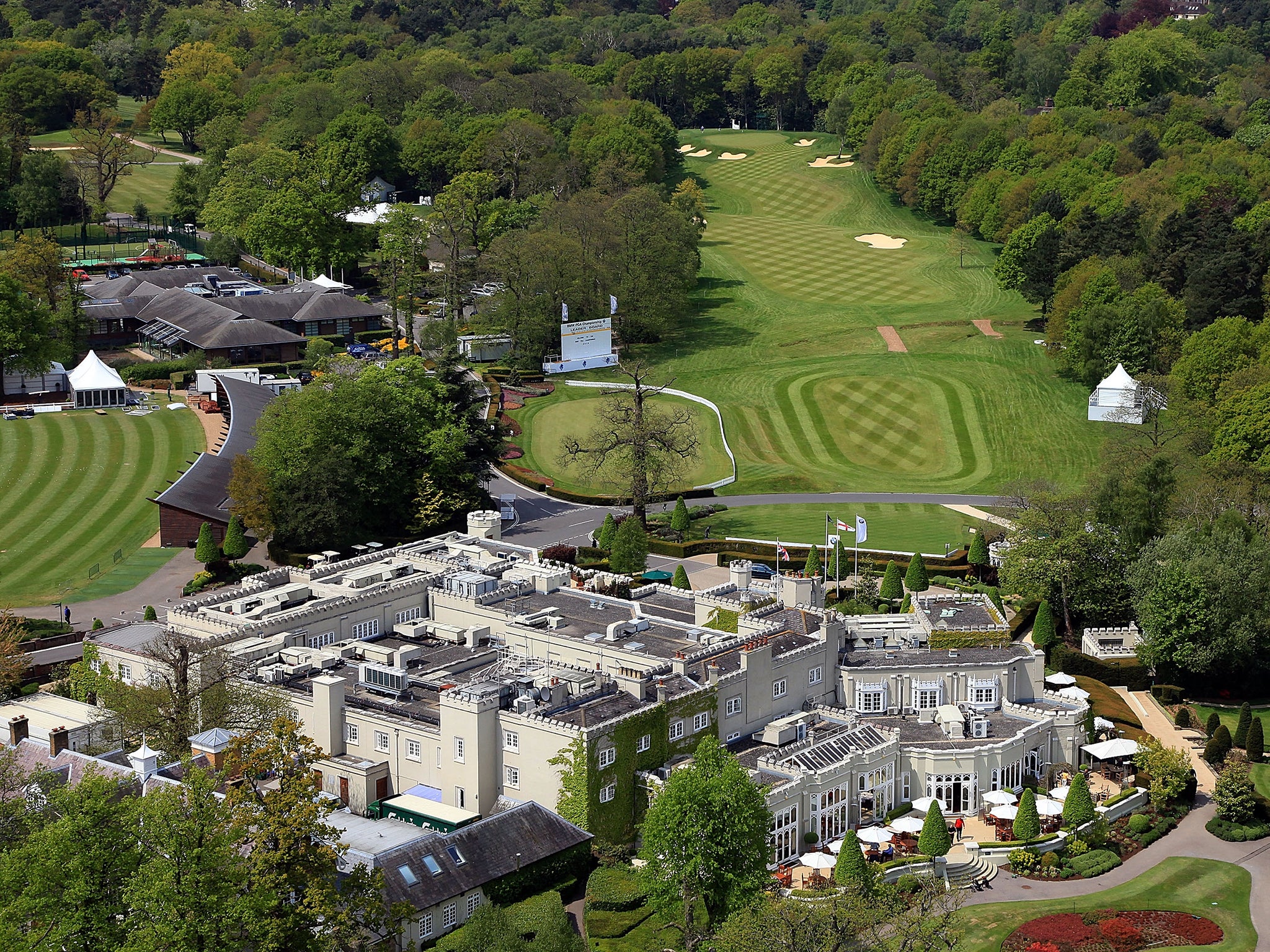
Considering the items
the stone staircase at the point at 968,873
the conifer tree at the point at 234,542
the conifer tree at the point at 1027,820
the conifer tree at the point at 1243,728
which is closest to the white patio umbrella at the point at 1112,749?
the conifer tree at the point at 1243,728

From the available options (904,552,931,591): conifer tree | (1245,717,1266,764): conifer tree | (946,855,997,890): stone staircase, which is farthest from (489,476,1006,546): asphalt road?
(946,855,997,890): stone staircase

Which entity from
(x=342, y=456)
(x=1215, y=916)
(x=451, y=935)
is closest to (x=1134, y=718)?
(x=1215, y=916)

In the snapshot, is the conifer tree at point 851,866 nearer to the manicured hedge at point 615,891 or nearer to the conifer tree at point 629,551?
the manicured hedge at point 615,891

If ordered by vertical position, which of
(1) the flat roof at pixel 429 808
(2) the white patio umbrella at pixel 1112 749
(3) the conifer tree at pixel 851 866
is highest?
(1) the flat roof at pixel 429 808

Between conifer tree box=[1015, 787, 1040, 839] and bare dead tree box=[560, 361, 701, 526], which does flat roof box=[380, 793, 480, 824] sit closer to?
conifer tree box=[1015, 787, 1040, 839]

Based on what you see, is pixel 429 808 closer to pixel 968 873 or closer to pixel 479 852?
pixel 479 852

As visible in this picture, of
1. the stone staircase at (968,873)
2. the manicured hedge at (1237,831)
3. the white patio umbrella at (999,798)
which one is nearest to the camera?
the stone staircase at (968,873)
